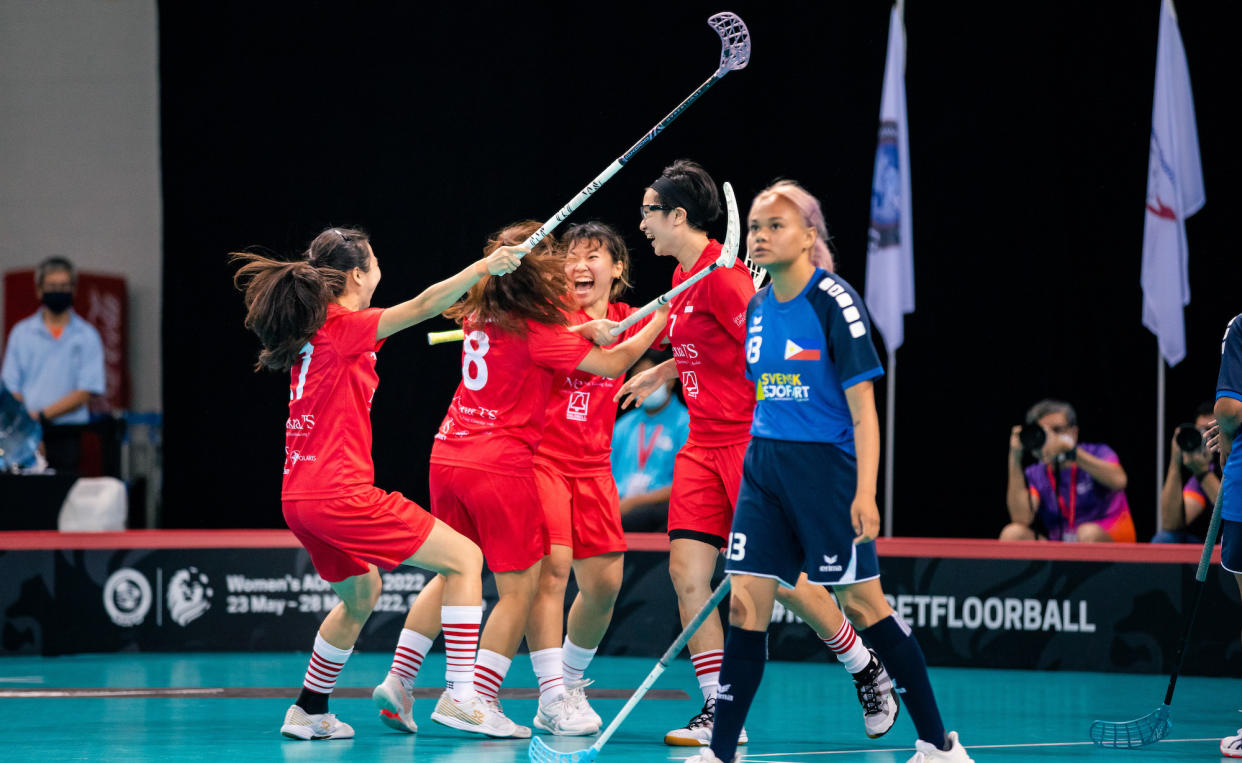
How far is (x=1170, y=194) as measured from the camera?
27.2 feet

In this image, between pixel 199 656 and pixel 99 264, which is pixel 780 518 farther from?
pixel 99 264

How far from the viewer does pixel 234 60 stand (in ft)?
32.7

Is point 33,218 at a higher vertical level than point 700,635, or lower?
higher

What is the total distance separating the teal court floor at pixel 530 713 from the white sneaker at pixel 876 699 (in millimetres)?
64

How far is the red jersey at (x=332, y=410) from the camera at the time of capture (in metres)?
4.73

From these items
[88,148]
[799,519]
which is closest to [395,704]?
[799,519]

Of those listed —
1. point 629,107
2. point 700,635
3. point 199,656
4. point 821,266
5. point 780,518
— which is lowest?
point 199,656

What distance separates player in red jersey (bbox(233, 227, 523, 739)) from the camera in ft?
15.4

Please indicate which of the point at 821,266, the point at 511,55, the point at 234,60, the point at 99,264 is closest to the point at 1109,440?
the point at 511,55

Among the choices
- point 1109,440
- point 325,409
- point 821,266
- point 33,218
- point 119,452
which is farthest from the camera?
point 33,218

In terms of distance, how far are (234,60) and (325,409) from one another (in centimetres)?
587

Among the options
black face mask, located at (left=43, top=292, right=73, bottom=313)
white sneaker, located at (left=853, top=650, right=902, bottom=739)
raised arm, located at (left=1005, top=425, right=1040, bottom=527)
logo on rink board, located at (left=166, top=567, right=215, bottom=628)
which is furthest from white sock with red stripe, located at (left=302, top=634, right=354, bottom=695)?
black face mask, located at (left=43, top=292, right=73, bottom=313)

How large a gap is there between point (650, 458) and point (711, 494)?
3148 millimetres

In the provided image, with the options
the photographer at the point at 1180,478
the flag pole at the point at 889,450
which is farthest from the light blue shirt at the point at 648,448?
the photographer at the point at 1180,478
